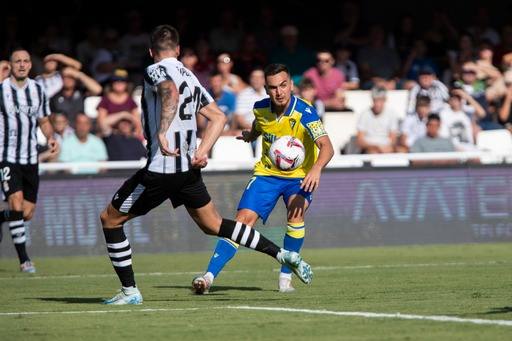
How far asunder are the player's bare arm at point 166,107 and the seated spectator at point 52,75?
34.6 ft

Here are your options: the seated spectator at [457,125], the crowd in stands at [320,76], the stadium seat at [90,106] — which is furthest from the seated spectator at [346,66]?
the stadium seat at [90,106]

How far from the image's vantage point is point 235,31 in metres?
22.7

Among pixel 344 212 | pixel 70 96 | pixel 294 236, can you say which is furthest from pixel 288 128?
pixel 70 96

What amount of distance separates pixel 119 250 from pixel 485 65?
13444mm

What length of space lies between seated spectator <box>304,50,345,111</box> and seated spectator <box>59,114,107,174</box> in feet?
13.3

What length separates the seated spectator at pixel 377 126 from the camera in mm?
19688

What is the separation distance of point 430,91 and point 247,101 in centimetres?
326

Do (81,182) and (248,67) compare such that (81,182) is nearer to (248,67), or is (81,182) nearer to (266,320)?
(248,67)

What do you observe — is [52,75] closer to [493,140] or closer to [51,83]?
[51,83]

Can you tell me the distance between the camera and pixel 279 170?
1141cm

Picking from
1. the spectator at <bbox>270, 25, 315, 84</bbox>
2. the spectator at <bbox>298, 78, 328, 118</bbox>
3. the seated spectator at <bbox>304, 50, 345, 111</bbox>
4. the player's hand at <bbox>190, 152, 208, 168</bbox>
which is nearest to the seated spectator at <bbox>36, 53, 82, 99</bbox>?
the spectator at <bbox>298, 78, 328, 118</bbox>

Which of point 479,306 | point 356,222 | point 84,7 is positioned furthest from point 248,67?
point 479,306

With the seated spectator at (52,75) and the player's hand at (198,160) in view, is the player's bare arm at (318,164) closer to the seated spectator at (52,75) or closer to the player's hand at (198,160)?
the player's hand at (198,160)

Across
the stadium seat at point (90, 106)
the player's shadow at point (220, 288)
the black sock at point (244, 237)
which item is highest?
the stadium seat at point (90, 106)
